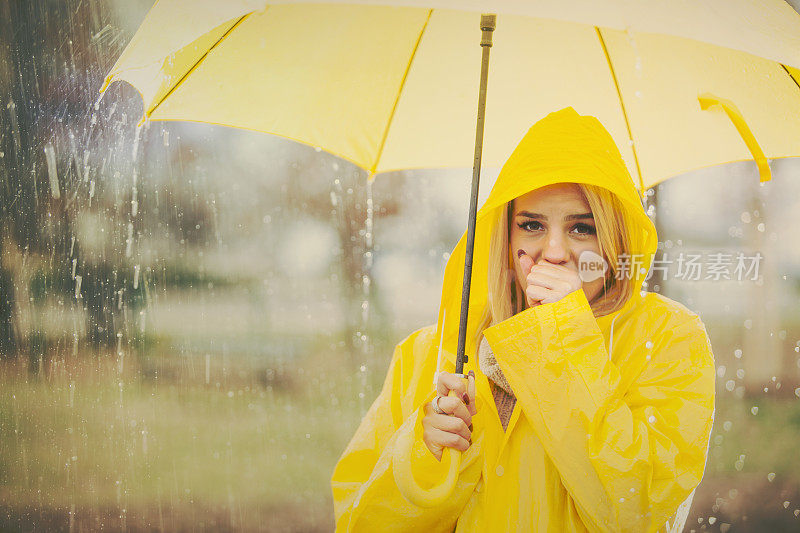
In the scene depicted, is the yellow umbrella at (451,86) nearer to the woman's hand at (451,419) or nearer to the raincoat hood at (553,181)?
the raincoat hood at (553,181)

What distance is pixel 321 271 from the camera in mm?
5410

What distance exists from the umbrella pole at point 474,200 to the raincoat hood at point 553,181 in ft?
0.23

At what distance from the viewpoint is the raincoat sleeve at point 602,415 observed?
134 cm

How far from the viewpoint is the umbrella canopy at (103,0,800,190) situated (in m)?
1.80

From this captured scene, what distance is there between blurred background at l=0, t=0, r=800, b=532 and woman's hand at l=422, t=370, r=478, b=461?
3.40m

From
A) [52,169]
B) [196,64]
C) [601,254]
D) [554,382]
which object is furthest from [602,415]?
[52,169]

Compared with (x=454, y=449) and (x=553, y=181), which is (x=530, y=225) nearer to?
(x=553, y=181)

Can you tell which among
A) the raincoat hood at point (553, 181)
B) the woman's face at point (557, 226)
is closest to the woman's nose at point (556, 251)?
the woman's face at point (557, 226)

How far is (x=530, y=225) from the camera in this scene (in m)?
1.67

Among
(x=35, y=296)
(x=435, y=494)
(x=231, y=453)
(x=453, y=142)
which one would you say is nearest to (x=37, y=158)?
(x=35, y=296)

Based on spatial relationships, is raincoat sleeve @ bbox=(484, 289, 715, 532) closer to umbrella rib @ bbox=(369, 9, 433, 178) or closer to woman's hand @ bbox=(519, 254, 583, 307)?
woman's hand @ bbox=(519, 254, 583, 307)

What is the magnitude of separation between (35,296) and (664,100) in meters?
4.82

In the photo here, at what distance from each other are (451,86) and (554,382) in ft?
3.44

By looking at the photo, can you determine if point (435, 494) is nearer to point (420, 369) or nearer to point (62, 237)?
point (420, 369)
